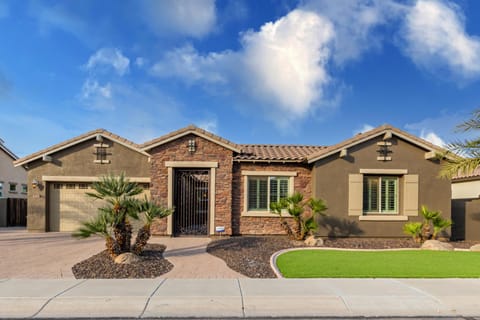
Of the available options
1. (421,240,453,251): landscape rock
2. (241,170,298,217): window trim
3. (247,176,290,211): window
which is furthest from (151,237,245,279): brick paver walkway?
(421,240,453,251): landscape rock

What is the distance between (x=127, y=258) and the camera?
8.30 metres

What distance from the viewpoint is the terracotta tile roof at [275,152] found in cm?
1345

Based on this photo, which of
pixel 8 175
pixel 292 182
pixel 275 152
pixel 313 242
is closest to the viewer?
pixel 313 242

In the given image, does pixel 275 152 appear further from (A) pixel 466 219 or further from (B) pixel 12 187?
(B) pixel 12 187

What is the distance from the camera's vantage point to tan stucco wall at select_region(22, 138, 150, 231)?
14320 mm

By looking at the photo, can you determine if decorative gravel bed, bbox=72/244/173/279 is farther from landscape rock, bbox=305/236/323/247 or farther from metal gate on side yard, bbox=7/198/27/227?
metal gate on side yard, bbox=7/198/27/227

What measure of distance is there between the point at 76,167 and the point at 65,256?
6116 mm

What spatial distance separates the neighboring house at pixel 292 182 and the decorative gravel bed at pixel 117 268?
174 inches

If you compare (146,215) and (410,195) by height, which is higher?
(410,195)

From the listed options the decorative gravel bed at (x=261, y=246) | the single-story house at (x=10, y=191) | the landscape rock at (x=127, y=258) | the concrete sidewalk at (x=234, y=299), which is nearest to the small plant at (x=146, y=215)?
the landscape rock at (x=127, y=258)

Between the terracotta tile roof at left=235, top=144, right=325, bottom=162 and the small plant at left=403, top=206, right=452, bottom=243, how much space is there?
5030 millimetres

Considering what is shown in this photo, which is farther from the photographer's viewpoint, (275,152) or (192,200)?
(275,152)

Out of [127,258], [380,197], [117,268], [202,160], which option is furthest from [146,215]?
[380,197]

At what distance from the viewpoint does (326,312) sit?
17.6 ft
